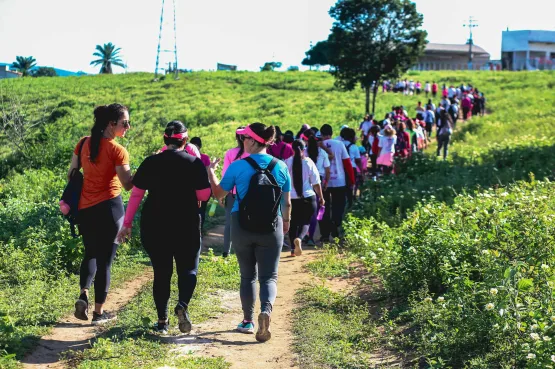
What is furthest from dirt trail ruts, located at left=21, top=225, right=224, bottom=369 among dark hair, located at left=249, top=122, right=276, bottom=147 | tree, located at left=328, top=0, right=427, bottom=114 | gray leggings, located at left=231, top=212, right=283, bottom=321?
tree, located at left=328, top=0, right=427, bottom=114

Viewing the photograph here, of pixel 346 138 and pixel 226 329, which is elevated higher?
pixel 346 138

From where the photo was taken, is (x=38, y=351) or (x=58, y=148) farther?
(x=58, y=148)

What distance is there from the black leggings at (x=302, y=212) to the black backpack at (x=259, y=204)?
4.08 m

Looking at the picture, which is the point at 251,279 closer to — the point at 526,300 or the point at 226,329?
the point at 226,329

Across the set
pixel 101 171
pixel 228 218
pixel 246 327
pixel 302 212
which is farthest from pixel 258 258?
pixel 302 212

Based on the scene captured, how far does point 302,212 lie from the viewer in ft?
34.9

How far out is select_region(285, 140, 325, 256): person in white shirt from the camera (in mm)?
10172

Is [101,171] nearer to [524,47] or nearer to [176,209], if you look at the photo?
[176,209]

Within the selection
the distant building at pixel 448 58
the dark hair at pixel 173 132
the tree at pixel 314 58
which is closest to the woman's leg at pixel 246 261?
the dark hair at pixel 173 132

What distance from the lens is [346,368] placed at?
5.70m

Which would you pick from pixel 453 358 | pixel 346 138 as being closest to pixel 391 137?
pixel 346 138

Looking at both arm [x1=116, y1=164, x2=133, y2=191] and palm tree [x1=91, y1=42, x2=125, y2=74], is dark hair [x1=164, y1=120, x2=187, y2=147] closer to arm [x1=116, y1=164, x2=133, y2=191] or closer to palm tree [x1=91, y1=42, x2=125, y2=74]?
arm [x1=116, y1=164, x2=133, y2=191]

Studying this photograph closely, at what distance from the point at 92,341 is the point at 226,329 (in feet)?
4.01

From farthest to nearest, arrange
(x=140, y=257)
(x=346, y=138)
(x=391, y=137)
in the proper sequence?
(x=391, y=137), (x=346, y=138), (x=140, y=257)
